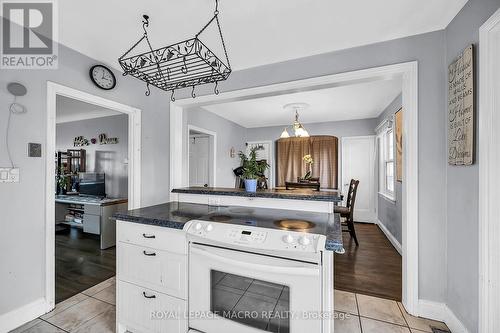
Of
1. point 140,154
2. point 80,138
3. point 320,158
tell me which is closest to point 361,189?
point 320,158

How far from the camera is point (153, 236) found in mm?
1510

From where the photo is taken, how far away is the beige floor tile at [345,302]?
1.97m

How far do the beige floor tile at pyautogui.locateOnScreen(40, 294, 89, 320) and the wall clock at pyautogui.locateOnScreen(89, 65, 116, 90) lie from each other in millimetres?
2111

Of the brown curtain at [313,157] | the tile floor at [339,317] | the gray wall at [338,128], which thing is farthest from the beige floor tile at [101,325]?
the gray wall at [338,128]

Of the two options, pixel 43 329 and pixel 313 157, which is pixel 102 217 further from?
pixel 313 157

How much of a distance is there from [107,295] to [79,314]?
0.30 m

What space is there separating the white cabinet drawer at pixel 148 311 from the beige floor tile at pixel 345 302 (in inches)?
54.2

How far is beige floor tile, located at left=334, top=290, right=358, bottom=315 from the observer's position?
1973 millimetres

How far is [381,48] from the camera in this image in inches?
78.7

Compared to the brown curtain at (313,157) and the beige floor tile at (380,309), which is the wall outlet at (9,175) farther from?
the brown curtain at (313,157)

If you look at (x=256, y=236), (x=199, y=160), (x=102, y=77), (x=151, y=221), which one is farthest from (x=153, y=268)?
(x=199, y=160)

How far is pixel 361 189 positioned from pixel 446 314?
3.72 m

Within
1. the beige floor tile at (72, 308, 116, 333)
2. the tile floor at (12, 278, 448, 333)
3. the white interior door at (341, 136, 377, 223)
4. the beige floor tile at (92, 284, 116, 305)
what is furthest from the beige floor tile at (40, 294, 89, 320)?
the white interior door at (341, 136, 377, 223)

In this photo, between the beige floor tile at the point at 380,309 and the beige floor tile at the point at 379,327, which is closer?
the beige floor tile at the point at 379,327
